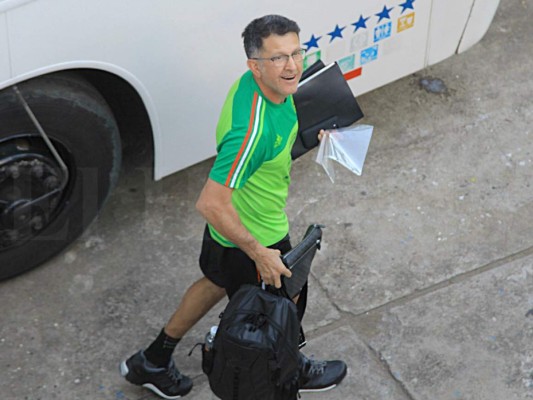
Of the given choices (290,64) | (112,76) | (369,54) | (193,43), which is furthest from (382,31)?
(290,64)

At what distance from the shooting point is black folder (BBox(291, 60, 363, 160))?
3971mm

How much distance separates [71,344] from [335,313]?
122 centimetres

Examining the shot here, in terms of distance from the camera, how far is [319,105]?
13.1ft

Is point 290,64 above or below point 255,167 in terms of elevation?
above

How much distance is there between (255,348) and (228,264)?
50 centimetres

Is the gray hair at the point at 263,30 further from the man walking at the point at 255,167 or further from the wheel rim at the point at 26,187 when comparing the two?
the wheel rim at the point at 26,187

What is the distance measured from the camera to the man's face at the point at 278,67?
341 centimetres

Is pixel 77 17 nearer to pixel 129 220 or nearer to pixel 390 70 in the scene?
pixel 129 220

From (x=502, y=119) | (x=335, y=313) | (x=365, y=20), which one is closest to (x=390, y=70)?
(x=365, y=20)

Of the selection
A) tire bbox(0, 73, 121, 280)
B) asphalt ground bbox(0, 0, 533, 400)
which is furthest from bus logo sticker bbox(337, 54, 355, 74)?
tire bbox(0, 73, 121, 280)

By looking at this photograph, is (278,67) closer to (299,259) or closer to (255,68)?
(255,68)

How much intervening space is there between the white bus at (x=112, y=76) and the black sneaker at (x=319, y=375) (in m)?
1.22

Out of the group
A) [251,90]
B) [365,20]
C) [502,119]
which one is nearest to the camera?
[251,90]

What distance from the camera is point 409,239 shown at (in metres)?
5.02
